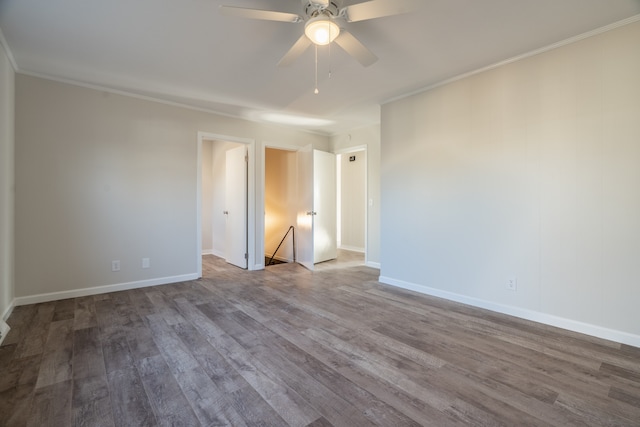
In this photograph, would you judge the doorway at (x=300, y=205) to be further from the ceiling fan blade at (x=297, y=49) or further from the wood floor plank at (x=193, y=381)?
the wood floor plank at (x=193, y=381)

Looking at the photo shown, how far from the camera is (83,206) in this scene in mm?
3400

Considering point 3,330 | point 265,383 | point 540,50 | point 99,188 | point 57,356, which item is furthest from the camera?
point 99,188

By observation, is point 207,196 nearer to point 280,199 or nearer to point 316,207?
point 280,199

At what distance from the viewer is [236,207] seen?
5.07 meters

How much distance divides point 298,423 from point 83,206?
356cm

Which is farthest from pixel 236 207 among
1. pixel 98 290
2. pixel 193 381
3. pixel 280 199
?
pixel 193 381

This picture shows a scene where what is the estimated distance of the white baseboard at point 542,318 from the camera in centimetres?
229

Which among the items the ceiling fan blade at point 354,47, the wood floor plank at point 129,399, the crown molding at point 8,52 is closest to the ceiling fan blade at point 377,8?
the ceiling fan blade at point 354,47

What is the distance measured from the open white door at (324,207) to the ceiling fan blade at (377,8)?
334 cm

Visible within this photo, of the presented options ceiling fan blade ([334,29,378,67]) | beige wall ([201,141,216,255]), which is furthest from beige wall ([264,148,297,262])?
ceiling fan blade ([334,29,378,67])

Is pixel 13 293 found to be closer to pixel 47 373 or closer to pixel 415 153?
pixel 47 373

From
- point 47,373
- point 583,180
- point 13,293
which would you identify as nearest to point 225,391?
point 47,373

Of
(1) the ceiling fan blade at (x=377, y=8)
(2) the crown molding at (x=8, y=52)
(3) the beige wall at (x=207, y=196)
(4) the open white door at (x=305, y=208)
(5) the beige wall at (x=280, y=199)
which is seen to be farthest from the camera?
(3) the beige wall at (x=207, y=196)

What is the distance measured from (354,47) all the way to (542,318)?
9.67ft
